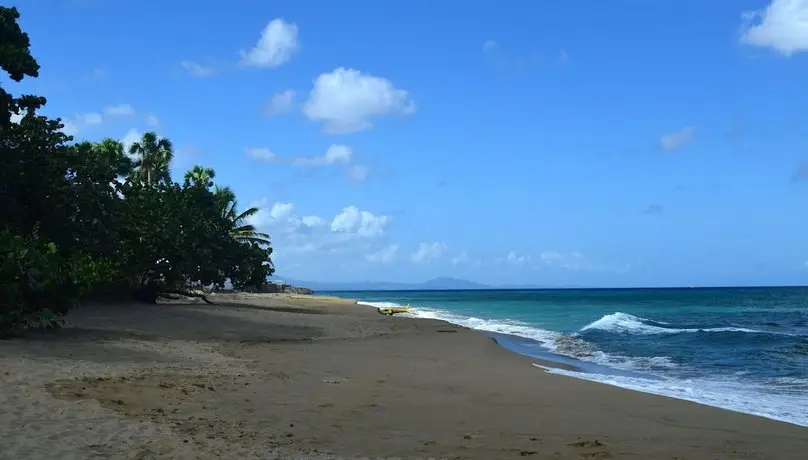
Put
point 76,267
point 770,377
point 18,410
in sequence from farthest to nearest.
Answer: point 770,377 → point 76,267 → point 18,410

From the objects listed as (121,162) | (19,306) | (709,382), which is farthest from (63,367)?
(121,162)

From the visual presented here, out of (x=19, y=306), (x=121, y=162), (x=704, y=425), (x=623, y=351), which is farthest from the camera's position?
(x=121, y=162)

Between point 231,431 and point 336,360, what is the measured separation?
7941mm

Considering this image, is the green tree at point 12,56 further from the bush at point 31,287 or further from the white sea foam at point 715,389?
the white sea foam at point 715,389

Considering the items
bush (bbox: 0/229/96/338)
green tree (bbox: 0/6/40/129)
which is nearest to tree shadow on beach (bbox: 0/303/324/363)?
bush (bbox: 0/229/96/338)

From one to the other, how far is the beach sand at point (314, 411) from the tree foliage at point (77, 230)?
1.32m

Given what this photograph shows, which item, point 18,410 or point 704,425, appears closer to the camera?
point 18,410

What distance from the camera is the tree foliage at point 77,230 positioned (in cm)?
1398

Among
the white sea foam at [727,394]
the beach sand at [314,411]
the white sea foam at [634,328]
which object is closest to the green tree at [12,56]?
the beach sand at [314,411]

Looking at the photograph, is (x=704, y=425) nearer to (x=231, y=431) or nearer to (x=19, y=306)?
(x=231, y=431)

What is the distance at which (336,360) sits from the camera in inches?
600

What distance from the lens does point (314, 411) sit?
29.3 feet

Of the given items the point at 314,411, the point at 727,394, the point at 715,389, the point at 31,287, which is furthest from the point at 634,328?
the point at 31,287

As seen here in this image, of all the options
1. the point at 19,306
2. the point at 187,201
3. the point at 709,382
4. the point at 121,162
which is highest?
the point at 121,162
